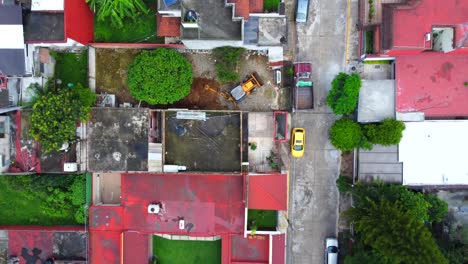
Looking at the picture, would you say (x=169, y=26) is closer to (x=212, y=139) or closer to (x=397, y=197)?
(x=212, y=139)

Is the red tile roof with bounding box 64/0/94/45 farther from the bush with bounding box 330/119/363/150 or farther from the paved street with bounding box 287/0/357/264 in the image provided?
the bush with bounding box 330/119/363/150

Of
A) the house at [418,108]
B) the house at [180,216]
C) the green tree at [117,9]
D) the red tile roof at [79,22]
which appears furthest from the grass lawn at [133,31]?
the house at [418,108]

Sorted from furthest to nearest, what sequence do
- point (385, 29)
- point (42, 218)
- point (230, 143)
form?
point (42, 218)
point (230, 143)
point (385, 29)

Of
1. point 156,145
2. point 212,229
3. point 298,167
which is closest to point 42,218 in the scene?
point 156,145

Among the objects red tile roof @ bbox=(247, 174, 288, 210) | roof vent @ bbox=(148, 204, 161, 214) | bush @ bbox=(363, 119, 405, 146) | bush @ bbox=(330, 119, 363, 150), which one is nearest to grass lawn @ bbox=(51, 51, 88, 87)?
roof vent @ bbox=(148, 204, 161, 214)

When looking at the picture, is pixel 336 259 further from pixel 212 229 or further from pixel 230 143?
pixel 230 143

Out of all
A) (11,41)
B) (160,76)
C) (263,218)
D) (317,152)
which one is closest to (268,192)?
(263,218)

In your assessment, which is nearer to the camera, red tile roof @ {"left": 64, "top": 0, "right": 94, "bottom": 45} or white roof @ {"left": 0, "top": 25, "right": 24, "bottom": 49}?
white roof @ {"left": 0, "top": 25, "right": 24, "bottom": 49}
